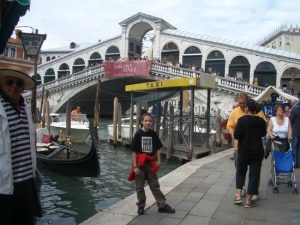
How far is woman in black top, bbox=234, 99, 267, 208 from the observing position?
4707mm

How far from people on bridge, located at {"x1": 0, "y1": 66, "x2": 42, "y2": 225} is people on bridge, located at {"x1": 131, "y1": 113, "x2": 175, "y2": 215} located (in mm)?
1798

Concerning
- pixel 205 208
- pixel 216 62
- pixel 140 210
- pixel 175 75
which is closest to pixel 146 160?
pixel 140 210

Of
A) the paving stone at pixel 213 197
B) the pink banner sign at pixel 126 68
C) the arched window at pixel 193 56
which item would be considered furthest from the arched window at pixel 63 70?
the paving stone at pixel 213 197

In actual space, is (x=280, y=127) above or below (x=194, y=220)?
above

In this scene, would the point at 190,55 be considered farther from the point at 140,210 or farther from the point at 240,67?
the point at 140,210

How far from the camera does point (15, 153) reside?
258 centimetres

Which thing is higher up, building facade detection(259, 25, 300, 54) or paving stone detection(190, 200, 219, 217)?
building facade detection(259, 25, 300, 54)

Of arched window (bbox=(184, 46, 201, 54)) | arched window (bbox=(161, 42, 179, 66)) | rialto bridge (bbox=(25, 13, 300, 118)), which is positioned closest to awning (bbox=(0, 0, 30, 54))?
rialto bridge (bbox=(25, 13, 300, 118))

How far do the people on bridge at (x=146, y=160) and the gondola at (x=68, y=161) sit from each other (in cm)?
333

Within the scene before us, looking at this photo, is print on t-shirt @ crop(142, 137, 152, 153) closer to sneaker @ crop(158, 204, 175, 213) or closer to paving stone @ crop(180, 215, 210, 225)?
sneaker @ crop(158, 204, 175, 213)

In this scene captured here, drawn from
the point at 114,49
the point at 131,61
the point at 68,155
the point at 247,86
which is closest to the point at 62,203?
the point at 68,155

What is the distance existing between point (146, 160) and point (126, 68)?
2284 cm

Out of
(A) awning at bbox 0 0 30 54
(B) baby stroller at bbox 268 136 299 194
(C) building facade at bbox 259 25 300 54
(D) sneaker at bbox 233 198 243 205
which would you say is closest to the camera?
(A) awning at bbox 0 0 30 54

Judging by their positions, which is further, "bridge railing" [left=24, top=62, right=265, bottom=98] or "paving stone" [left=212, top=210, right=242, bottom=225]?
"bridge railing" [left=24, top=62, right=265, bottom=98]
